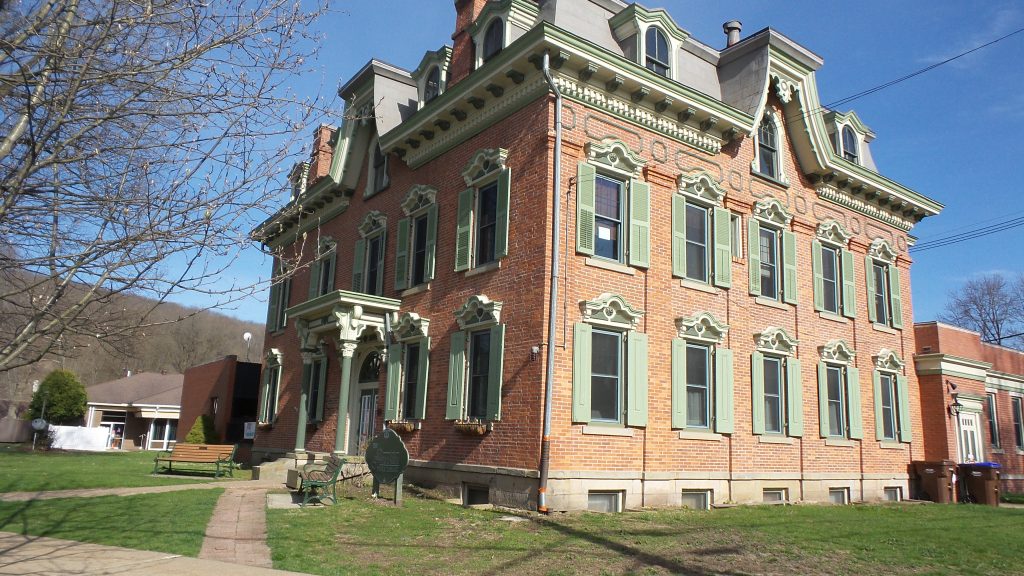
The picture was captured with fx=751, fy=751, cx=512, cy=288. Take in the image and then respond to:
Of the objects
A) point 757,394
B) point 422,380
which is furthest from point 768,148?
point 422,380

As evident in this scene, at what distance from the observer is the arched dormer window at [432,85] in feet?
63.2

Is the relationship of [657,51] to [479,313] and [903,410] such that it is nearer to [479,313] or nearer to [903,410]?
[479,313]

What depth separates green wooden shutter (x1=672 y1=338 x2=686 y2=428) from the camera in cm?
1534

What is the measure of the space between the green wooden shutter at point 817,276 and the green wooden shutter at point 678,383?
5.94 m

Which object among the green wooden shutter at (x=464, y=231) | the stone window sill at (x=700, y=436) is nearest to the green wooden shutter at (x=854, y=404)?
the stone window sill at (x=700, y=436)

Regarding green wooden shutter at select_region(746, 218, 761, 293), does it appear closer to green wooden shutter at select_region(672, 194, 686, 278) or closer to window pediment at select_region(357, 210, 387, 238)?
green wooden shutter at select_region(672, 194, 686, 278)

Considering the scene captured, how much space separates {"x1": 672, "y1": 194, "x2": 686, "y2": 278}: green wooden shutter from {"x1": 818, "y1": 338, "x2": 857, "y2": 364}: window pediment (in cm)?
565

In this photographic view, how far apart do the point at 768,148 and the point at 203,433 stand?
22301 millimetres

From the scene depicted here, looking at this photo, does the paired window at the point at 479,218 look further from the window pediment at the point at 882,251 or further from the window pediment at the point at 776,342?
the window pediment at the point at 882,251

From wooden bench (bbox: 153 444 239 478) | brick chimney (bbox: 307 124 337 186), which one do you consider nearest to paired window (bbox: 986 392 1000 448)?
brick chimney (bbox: 307 124 337 186)

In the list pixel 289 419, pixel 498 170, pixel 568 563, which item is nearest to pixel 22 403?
pixel 289 419

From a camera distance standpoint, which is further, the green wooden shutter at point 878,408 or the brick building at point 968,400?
the brick building at point 968,400

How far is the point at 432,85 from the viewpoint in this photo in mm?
19562

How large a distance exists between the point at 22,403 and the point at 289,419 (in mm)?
60474
